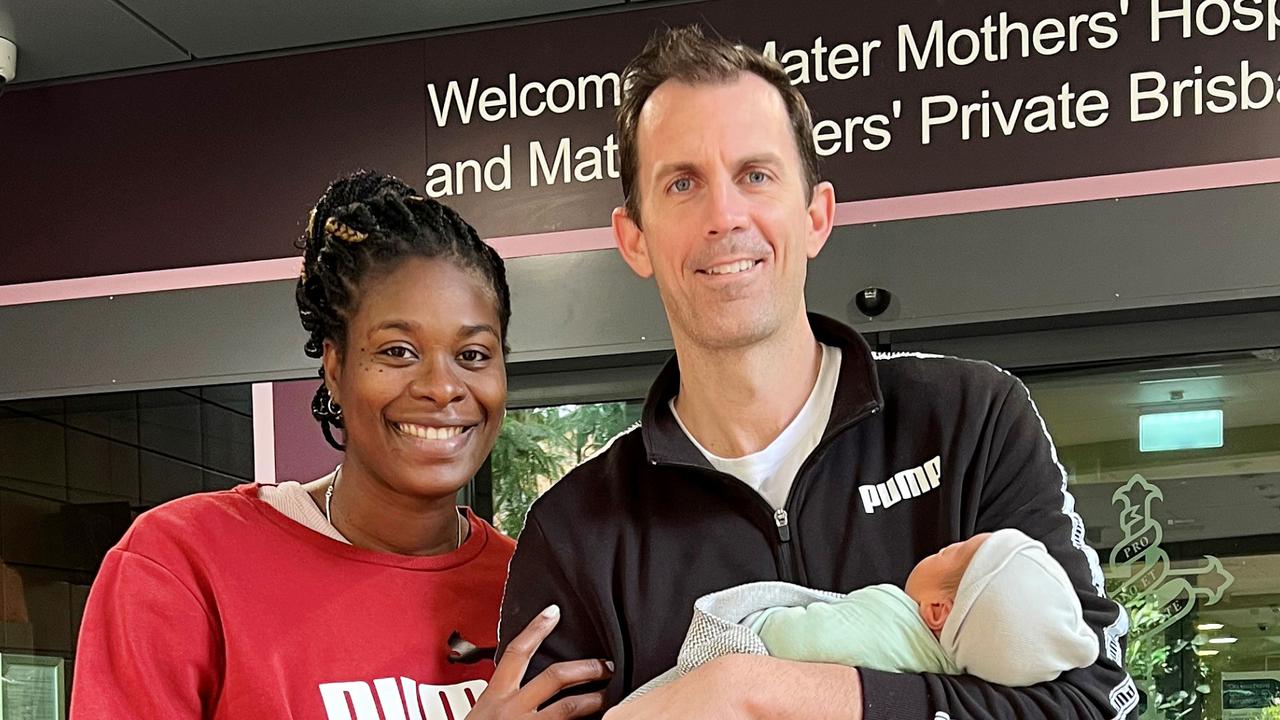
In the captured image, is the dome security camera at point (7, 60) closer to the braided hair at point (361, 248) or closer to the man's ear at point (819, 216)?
the braided hair at point (361, 248)

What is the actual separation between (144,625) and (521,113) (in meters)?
1.74

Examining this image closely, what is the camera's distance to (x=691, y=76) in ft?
6.20

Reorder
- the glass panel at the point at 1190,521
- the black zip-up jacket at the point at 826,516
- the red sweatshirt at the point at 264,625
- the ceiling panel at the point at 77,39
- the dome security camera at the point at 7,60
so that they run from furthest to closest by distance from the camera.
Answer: the dome security camera at the point at 7,60 → the ceiling panel at the point at 77,39 → the glass panel at the point at 1190,521 → the red sweatshirt at the point at 264,625 → the black zip-up jacket at the point at 826,516

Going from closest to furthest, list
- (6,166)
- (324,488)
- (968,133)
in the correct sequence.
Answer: (324,488)
(968,133)
(6,166)

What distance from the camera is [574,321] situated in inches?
133

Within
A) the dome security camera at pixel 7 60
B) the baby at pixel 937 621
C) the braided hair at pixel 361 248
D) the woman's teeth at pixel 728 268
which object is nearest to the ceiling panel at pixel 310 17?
the dome security camera at pixel 7 60

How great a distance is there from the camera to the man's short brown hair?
189 centimetres

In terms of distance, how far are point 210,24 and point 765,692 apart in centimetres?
253

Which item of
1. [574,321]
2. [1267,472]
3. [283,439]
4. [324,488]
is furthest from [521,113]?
[1267,472]

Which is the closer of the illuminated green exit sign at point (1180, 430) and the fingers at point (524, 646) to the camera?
the fingers at point (524, 646)

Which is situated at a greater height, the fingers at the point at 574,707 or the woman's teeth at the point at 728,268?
the woman's teeth at the point at 728,268

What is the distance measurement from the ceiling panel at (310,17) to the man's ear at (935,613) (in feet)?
7.12

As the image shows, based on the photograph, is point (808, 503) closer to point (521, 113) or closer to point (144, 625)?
point (144, 625)

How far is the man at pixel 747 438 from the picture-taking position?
1778mm
